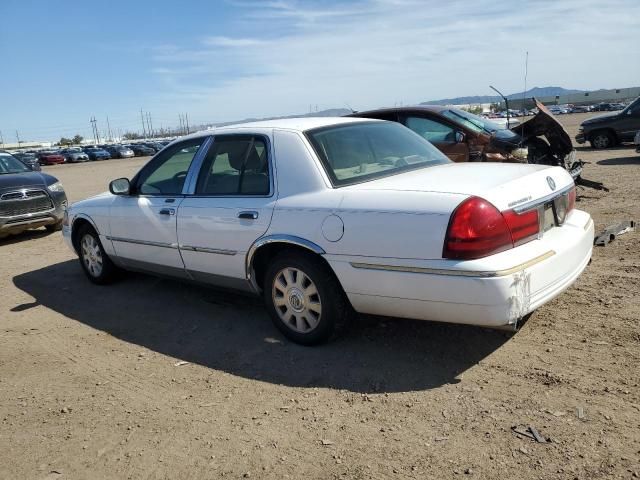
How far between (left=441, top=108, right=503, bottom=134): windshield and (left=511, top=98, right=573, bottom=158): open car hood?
0.44 metres

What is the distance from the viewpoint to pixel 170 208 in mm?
4770

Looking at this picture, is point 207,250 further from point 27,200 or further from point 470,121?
point 27,200

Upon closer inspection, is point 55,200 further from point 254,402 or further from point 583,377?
point 583,377

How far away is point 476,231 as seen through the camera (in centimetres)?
309

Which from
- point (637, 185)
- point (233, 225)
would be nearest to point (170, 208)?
point (233, 225)

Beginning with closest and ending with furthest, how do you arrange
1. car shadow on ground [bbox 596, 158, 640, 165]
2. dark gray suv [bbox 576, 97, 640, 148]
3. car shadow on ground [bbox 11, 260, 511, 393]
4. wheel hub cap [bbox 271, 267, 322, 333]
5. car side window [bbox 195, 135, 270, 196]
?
1. car shadow on ground [bbox 11, 260, 511, 393]
2. wheel hub cap [bbox 271, 267, 322, 333]
3. car side window [bbox 195, 135, 270, 196]
4. car shadow on ground [bbox 596, 158, 640, 165]
5. dark gray suv [bbox 576, 97, 640, 148]

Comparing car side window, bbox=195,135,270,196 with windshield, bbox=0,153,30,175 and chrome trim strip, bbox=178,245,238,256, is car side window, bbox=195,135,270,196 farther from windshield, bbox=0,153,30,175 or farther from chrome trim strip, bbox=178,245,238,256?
windshield, bbox=0,153,30,175

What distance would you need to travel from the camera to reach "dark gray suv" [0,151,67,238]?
916 cm

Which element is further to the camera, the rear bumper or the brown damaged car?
the brown damaged car

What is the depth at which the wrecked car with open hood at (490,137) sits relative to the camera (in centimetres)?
775

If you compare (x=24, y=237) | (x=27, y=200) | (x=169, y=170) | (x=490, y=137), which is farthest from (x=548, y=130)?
(x=24, y=237)

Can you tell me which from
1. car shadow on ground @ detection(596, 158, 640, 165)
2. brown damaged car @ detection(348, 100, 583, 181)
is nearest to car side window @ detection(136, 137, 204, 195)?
brown damaged car @ detection(348, 100, 583, 181)

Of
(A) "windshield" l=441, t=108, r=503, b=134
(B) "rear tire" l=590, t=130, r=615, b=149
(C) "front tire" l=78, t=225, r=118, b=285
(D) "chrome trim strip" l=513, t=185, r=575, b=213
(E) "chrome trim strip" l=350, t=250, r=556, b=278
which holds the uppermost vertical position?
(A) "windshield" l=441, t=108, r=503, b=134

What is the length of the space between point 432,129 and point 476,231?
5.57 meters
